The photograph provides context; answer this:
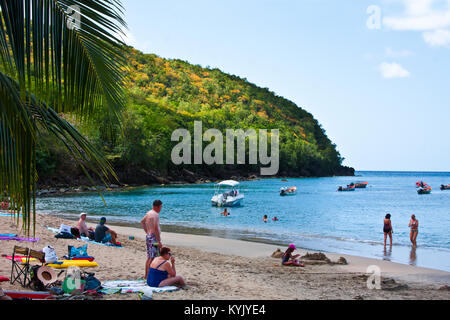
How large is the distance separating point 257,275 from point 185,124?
106093mm

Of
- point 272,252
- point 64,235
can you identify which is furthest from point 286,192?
point 64,235

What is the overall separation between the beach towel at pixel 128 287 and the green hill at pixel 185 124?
46.5m

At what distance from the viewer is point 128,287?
8.35 metres

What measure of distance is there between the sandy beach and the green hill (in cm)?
4109

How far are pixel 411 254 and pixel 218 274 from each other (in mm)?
11233

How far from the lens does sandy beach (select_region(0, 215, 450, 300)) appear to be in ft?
31.0

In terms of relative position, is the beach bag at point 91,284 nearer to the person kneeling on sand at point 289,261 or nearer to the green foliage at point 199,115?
the person kneeling on sand at point 289,261

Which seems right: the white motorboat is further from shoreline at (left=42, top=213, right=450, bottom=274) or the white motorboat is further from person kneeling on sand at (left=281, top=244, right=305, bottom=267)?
person kneeling on sand at (left=281, top=244, right=305, bottom=267)

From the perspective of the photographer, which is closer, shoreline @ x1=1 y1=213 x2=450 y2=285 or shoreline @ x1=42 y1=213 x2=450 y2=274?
shoreline @ x1=1 y1=213 x2=450 y2=285

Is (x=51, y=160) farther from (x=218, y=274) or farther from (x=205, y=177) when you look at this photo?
(x=218, y=274)

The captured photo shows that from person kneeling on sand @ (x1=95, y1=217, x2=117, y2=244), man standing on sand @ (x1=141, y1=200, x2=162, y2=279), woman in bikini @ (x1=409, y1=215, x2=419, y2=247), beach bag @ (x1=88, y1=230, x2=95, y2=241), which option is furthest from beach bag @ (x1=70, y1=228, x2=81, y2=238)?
woman in bikini @ (x1=409, y1=215, x2=419, y2=247)

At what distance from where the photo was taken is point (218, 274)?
11.6m

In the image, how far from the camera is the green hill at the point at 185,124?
250 ft
